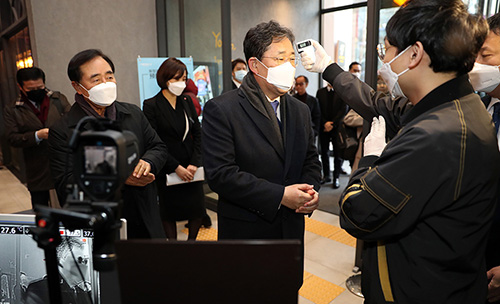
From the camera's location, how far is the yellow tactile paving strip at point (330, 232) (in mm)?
3340

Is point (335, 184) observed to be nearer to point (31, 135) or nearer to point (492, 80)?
point (492, 80)

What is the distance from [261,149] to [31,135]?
243 centimetres

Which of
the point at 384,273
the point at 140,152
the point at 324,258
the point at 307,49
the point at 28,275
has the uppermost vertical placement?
the point at 307,49

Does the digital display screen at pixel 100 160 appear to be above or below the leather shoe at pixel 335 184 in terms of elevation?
above

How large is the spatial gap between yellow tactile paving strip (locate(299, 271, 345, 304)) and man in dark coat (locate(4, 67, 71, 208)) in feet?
7.99

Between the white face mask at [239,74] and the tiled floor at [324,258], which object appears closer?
the tiled floor at [324,258]

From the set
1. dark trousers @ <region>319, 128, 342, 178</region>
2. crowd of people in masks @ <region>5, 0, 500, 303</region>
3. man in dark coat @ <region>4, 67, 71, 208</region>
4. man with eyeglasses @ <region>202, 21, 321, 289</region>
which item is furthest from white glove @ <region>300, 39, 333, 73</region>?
Result: dark trousers @ <region>319, 128, 342, 178</region>

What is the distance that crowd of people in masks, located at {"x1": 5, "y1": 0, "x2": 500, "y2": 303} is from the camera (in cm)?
91

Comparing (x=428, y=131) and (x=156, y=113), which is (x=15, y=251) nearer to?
(x=428, y=131)

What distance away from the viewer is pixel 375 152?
121cm

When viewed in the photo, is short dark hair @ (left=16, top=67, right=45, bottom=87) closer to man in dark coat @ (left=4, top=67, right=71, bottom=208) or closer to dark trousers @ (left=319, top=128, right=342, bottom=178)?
Result: man in dark coat @ (left=4, top=67, right=71, bottom=208)

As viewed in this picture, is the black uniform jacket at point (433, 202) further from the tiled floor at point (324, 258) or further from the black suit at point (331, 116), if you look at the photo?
the black suit at point (331, 116)

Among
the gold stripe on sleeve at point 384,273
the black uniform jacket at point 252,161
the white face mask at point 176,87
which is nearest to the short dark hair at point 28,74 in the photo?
the white face mask at point 176,87

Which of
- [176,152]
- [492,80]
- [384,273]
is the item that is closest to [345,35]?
A: [176,152]
